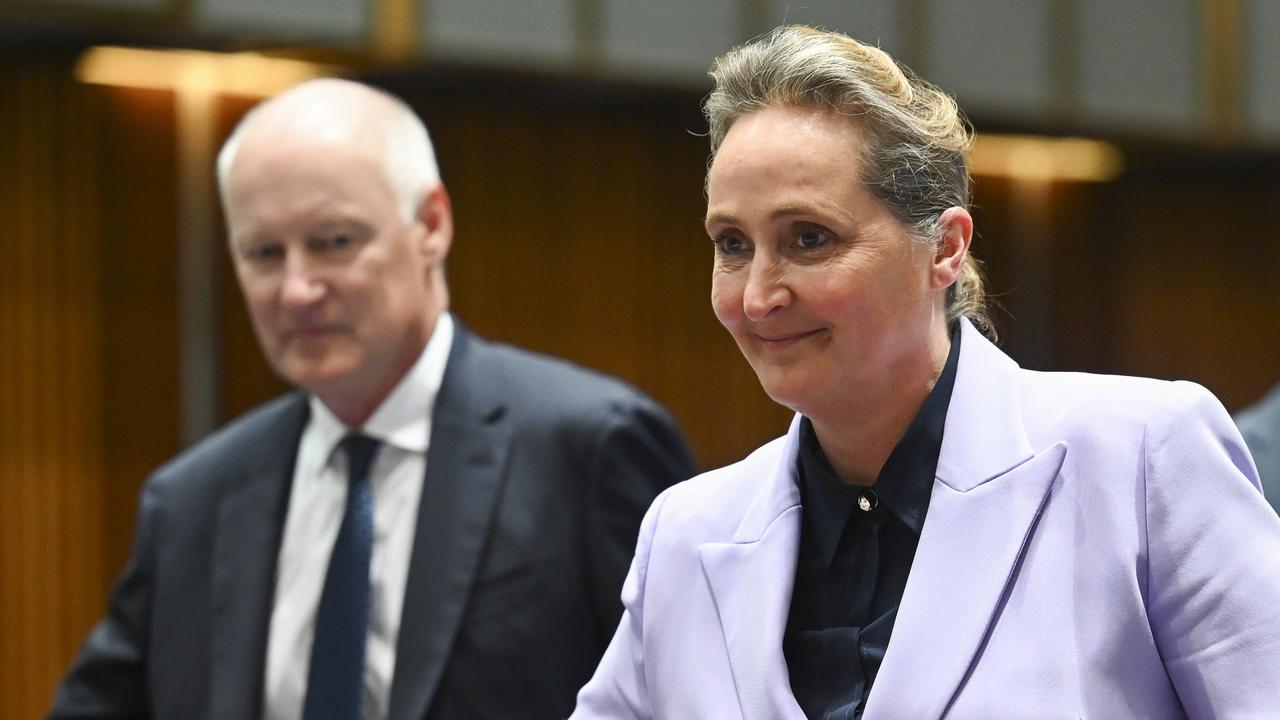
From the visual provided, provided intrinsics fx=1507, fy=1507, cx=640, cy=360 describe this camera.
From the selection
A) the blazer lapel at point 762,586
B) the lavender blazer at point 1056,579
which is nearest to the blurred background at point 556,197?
the blazer lapel at point 762,586

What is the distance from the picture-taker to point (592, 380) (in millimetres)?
2820

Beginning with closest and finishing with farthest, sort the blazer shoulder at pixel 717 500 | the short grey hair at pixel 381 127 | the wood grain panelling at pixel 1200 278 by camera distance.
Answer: the blazer shoulder at pixel 717 500 → the short grey hair at pixel 381 127 → the wood grain panelling at pixel 1200 278

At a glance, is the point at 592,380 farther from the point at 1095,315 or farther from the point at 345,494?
the point at 1095,315

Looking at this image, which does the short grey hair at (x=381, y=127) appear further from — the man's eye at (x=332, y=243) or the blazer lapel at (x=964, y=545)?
the blazer lapel at (x=964, y=545)

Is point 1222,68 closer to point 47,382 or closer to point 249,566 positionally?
point 47,382

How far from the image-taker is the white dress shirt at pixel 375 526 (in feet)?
8.57

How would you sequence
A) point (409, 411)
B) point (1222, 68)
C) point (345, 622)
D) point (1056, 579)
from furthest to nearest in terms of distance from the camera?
1. point (1222, 68)
2. point (409, 411)
3. point (345, 622)
4. point (1056, 579)

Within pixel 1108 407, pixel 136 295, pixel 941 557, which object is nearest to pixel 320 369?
pixel 941 557

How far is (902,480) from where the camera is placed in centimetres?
184

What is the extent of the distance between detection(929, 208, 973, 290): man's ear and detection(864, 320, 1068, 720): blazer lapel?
0.13m

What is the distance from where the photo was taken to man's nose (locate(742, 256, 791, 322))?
5.75 ft

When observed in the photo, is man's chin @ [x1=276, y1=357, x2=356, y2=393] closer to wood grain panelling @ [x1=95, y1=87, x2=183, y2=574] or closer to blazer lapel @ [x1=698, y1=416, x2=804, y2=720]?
blazer lapel @ [x1=698, y1=416, x2=804, y2=720]

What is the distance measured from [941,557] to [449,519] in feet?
3.70

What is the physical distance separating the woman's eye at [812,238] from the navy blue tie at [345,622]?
1208 millimetres
